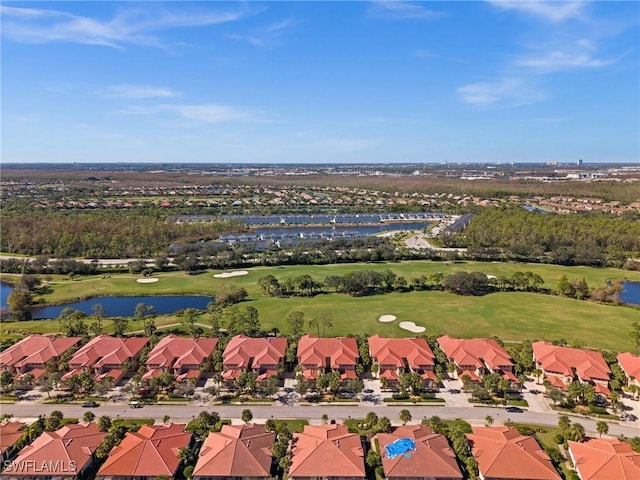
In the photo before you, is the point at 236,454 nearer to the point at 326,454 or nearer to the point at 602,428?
the point at 326,454

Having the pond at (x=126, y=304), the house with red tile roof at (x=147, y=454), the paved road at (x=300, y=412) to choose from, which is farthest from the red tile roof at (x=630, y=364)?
the pond at (x=126, y=304)

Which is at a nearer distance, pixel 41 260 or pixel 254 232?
pixel 41 260

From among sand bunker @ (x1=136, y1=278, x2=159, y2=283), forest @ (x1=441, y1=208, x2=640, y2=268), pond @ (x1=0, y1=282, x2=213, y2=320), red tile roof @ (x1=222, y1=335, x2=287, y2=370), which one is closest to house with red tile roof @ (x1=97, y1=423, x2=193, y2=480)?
red tile roof @ (x1=222, y1=335, x2=287, y2=370)

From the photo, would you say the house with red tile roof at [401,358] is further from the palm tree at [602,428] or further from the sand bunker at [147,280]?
the sand bunker at [147,280]

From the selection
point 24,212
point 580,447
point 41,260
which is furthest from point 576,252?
point 24,212

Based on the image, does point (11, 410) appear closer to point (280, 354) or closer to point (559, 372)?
point (280, 354)

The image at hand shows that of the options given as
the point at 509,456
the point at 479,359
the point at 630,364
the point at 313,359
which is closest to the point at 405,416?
the point at 509,456
